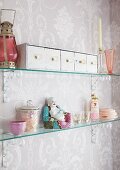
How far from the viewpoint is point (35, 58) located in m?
1.30

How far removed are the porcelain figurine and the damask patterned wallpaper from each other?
57 millimetres

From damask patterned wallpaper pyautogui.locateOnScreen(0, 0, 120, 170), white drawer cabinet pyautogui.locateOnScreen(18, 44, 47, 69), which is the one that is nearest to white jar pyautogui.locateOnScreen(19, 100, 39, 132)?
damask patterned wallpaper pyautogui.locateOnScreen(0, 0, 120, 170)

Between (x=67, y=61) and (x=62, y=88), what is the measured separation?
0.76 ft

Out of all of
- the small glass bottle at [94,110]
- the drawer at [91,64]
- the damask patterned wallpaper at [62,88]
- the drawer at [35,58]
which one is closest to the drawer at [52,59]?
the drawer at [35,58]

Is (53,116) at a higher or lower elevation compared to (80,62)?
lower

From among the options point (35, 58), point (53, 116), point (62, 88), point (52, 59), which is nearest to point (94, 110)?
point (62, 88)

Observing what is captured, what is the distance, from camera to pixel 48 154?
1.54 m

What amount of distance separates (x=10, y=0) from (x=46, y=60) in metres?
0.38

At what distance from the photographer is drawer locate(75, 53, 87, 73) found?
1552 mm

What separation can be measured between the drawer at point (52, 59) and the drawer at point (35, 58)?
2 centimetres

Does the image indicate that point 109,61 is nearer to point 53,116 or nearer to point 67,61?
point 67,61

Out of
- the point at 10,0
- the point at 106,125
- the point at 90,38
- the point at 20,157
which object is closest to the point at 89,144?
the point at 106,125

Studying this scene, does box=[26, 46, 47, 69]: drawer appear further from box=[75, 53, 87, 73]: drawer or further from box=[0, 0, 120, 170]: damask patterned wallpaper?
box=[75, 53, 87, 73]: drawer

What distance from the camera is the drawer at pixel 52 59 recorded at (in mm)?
1366
